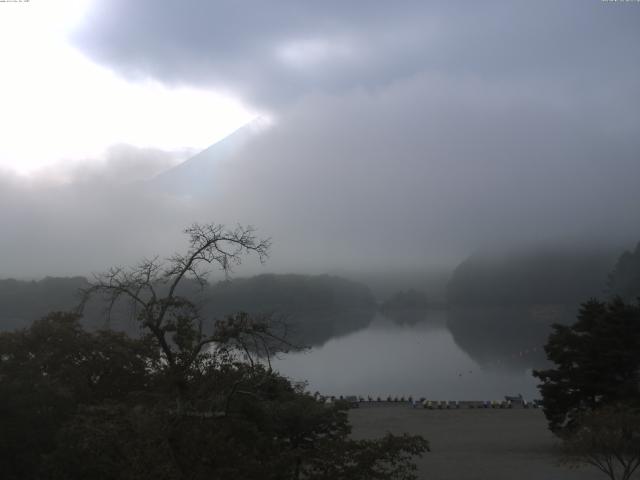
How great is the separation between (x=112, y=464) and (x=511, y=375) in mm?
44312

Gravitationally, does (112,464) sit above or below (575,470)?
above

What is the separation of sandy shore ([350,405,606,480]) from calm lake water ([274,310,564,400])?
186 inches

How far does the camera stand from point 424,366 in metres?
53.7

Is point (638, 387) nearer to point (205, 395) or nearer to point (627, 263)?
point (205, 395)

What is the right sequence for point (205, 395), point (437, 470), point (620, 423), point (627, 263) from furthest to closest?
point (627, 263) → point (437, 470) → point (620, 423) → point (205, 395)

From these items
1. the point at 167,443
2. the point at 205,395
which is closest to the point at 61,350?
the point at 205,395

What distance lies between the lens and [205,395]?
7.00 m

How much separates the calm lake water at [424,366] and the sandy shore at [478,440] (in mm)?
4712

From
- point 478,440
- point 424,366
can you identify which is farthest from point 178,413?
point 424,366

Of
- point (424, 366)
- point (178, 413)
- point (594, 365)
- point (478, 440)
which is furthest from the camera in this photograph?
point (424, 366)

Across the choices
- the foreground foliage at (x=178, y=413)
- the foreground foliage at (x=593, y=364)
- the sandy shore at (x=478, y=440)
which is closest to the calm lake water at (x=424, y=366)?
the sandy shore at (x=478, y=440)

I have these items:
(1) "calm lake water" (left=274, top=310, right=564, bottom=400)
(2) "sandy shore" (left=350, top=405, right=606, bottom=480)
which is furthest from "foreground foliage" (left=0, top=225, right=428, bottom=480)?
(1) "calm lake water" (left=274, top=310, right=564, bottom=400)

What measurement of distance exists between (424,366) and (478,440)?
3343 cm

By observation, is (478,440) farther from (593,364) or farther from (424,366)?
(424,366)
